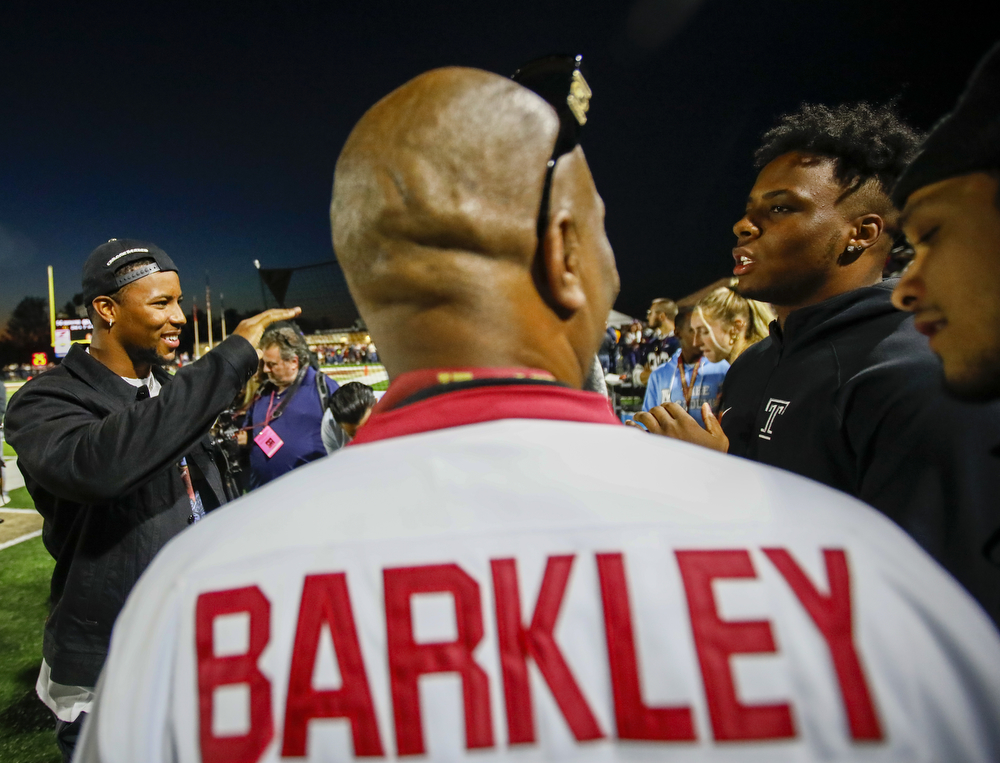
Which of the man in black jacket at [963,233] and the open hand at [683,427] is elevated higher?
the man in black jacket at [963,233]

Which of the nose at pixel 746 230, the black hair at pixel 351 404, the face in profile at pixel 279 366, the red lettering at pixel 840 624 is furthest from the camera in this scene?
the face in profile at pixel 279 366

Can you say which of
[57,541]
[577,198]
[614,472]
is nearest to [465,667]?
[614,472]

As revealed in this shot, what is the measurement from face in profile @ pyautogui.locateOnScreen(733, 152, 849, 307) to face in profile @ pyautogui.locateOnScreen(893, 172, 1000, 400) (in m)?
1.04

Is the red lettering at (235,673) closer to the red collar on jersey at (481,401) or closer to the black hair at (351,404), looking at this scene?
the red collar on jersey at (481,401)

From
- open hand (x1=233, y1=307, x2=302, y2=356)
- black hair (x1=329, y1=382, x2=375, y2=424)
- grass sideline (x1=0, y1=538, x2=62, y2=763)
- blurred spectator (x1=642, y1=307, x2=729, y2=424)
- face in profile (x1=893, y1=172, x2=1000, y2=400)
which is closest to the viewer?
face in profile (x1=893, y1=172, x2=1000, y2=400)

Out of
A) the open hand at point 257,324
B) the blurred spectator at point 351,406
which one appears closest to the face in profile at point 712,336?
the blurred spectator at point 351,406

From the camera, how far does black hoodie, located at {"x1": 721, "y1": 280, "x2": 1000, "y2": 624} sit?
1316mm

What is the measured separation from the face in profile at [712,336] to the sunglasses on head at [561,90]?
3687 millimetres

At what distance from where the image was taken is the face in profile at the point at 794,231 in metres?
1.97

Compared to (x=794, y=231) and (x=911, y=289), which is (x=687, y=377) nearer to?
(x=794, y=231)

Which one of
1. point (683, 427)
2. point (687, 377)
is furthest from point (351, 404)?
point (687, 377)

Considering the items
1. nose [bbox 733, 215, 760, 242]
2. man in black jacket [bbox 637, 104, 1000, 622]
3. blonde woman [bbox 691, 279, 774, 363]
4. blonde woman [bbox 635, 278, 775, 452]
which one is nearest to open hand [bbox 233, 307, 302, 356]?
man in black jacket [bbox 637, 104, 1000, 622]

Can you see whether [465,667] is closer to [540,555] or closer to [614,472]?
[540,555]

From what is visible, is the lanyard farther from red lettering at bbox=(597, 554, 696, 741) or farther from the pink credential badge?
red lettering at bbox=(597, 554, 696, 741)
